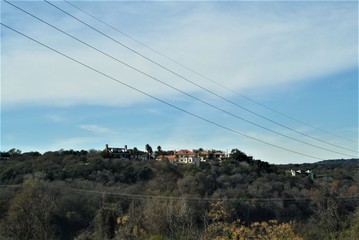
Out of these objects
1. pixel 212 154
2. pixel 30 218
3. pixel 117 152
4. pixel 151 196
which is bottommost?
pixel 30 218

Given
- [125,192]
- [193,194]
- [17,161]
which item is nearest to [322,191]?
[193,194]

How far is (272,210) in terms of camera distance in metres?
46.6

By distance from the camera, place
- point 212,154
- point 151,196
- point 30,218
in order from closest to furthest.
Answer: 1. point 30,218
2. point 151,196
3. point 212,154

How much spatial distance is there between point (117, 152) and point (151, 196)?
2958cm

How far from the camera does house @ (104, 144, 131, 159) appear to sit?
221 ft

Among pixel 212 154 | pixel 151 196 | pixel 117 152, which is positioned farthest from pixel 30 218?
pixel 212 154

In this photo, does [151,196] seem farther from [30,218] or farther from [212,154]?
[212,154]

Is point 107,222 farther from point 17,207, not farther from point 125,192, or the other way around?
point 125,192

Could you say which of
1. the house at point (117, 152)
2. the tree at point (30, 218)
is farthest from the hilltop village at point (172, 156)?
the tree at point (30, 218)

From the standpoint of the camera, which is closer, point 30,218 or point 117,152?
point 30,218

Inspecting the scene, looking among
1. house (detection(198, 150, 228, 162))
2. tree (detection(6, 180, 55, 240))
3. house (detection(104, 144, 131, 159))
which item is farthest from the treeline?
house (detection(198, 150, 228, 162))

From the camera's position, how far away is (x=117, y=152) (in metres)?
72.0

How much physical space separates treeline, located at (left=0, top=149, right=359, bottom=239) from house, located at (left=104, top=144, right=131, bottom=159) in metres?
4.59

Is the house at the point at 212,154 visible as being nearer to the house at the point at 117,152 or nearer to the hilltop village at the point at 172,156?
the hilltop village at the point at 172,156
